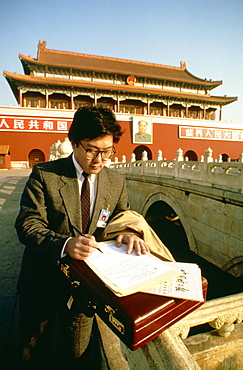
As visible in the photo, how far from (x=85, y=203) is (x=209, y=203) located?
205 inches

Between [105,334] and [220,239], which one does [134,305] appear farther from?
[220,239]

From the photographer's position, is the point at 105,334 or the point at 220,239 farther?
the point at 220,239

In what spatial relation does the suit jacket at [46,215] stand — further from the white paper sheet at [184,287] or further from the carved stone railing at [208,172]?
the carved stone railing at [208,172]

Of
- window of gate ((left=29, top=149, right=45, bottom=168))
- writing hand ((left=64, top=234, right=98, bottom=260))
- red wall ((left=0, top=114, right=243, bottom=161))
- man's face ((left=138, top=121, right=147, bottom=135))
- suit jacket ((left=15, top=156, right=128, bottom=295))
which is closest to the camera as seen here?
writing hand ((left=64, top=234, right=98, bottom=260))

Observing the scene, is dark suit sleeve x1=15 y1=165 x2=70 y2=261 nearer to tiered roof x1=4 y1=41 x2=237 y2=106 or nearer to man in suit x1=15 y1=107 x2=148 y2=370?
man in suit x1=15 y1=107 x2=148 y2=370

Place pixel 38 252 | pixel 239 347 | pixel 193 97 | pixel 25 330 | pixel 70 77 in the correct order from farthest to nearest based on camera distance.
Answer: pixel 193 97 → pixel 70 77 → pixel 239 347 → pixel 25 330 → pixel 38 252

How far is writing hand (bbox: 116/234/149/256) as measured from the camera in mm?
1064

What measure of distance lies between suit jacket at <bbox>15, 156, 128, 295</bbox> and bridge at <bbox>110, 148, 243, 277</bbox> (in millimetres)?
4442

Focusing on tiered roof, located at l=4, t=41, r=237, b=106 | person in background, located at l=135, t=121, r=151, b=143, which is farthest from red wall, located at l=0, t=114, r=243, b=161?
tiered roof, located at l=4, t=41, r=237, b=106

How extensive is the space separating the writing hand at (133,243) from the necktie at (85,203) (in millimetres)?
297

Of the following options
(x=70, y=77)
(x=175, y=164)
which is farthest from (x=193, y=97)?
(x=175, y=164)

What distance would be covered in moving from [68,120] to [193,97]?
40.2ft

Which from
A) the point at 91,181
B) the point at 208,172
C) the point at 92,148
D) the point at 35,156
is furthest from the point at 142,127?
the point at 92,148

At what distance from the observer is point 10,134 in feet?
53.6
